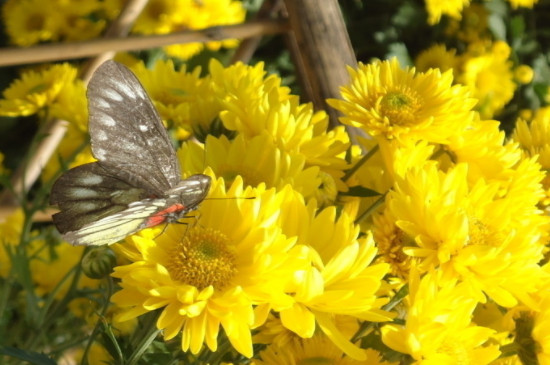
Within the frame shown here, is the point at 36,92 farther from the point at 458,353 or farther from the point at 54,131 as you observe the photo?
the point at 458,353

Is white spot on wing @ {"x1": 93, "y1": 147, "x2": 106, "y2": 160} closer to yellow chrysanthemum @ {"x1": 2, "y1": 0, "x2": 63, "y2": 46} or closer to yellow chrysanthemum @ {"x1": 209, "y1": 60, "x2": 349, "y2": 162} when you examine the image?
yellow chrysanthemum @ {"x1": 209, "y1": 60, "x2": 349, "y2": 162}

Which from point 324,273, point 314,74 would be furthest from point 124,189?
point 314,74

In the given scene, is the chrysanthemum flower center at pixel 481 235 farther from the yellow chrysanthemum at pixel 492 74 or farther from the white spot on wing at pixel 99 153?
the yellow chrysanthemum at pixel 492 74

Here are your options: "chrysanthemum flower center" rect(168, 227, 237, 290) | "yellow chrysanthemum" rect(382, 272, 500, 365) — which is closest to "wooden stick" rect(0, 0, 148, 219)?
"chrysanthemum flower center" rect(168, 227, 237, 290)

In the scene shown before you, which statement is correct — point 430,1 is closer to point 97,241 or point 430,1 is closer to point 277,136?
point 277,136

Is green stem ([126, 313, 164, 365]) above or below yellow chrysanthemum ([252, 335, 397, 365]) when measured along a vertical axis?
above

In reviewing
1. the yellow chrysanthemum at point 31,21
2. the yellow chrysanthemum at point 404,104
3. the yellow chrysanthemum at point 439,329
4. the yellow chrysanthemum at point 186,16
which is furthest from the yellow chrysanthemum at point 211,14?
the yellow chrysanthemum at point 439,329
